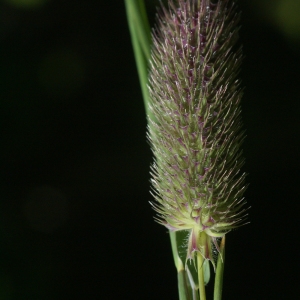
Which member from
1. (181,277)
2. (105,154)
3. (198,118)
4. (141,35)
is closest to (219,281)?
(181,277)

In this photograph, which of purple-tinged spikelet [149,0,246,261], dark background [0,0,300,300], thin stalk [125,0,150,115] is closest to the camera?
purple-tinged spikelet [149,0,246,261]

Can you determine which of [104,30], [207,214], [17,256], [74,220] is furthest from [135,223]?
[207,214]

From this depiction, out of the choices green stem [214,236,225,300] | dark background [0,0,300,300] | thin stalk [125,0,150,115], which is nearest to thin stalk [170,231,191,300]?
green stem [214,236,225,300]

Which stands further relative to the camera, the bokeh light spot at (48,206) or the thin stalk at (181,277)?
the bokeh light spot at (48,206)

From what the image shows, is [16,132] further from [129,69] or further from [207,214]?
[207,214]

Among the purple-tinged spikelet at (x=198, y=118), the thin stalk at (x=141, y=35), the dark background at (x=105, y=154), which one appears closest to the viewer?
the purple-tinged spikelet at (x=198, y=118)

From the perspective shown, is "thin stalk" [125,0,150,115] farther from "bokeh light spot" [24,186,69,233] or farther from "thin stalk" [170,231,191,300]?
"bokeh light spot" [24,186,69,233]

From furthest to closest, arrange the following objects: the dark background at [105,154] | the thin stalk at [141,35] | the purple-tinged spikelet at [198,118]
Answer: the dark background at [105,154], the thin stalk at [141,35], the purple-tinged spikelet at [198,118]

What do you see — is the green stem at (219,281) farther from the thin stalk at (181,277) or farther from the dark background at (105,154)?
the dark background at (105,154)

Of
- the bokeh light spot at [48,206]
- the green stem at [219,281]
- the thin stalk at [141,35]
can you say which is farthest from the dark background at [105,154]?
the green stem at [219,281]
